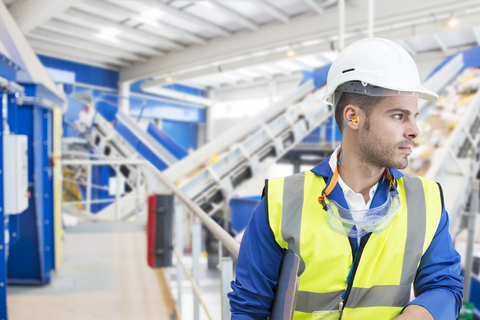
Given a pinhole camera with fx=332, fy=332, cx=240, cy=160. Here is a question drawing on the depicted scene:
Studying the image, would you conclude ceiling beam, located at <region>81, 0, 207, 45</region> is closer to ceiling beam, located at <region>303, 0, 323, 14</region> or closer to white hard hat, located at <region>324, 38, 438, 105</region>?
ceiling beam, located at <region>303, 0, 323, 14</region>

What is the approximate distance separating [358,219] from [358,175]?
0.14 m

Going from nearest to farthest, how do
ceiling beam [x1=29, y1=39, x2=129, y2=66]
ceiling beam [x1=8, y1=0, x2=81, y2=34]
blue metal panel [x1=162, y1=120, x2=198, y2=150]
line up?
ceiling beam [x1=8, y1=0, x2=81, y2=34] → ceiling beam [x1=29, y1=39, x2=129, y2=66] → blue metal panel [x1=162, y1=120, x2=198, y2=150]

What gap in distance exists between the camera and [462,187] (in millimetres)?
3855

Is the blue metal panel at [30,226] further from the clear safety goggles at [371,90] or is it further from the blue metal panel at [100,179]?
the blue metal panel at [100,179]

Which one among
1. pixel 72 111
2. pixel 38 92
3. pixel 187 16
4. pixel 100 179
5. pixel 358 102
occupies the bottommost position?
pixel 100 179

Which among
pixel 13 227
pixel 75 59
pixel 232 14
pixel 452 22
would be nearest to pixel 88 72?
pixel 75 59

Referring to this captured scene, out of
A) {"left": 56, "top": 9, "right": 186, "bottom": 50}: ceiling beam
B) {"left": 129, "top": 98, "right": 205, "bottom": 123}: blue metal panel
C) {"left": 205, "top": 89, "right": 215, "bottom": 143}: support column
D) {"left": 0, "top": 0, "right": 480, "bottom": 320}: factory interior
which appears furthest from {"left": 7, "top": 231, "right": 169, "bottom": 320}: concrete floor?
{"left": 205, "top": 89, "right": 215, "bottom": 143}: support column

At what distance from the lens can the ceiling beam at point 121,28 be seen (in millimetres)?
8438

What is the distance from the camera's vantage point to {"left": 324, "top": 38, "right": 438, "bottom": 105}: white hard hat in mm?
915

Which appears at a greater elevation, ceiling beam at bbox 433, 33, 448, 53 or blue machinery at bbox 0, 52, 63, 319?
ceiling beam at bbox 433, 33, 448, 53

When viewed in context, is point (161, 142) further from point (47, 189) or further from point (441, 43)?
point (441, 43)

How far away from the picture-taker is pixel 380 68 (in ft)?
3.05

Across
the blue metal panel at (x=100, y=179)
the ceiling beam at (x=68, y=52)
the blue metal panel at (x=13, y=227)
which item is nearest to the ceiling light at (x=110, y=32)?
the ceiling beam at (x=68, y=52)

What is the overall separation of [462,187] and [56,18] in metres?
9.71
